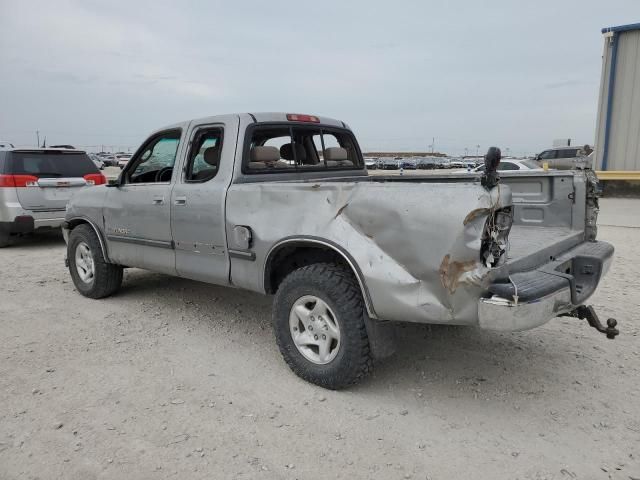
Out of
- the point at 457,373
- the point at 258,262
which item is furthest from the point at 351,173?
the point at 457,373

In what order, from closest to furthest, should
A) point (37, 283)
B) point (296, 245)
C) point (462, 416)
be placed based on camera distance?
point (462, 416), point (296, 245), point (37, 283)

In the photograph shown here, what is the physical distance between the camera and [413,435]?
2854 millimetres

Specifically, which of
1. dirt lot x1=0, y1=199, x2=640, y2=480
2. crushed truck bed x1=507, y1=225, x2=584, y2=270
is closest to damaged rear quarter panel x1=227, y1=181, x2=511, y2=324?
crushed truck bed x1=507, y1=225, x2=584, y2=270

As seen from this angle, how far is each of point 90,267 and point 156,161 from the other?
1.57 metres

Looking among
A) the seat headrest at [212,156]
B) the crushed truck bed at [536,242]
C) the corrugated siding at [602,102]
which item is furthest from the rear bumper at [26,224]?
the corrugated siding at [602,102]

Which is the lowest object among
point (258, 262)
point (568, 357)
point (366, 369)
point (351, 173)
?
point (568, 357)

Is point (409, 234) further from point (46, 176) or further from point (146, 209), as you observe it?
point (46, 176)

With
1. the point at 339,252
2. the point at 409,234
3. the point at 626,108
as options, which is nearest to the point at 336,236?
the point at 339,252

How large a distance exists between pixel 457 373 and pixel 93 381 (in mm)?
2630

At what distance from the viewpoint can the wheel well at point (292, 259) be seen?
3.42 meters

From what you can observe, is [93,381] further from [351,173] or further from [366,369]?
[351,173]

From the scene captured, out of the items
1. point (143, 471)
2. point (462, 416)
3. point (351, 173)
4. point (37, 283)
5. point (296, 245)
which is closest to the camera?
point (143, 471)

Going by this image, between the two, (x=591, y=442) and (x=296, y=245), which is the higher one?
(x=296, y=245)

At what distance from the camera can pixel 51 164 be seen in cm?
857
